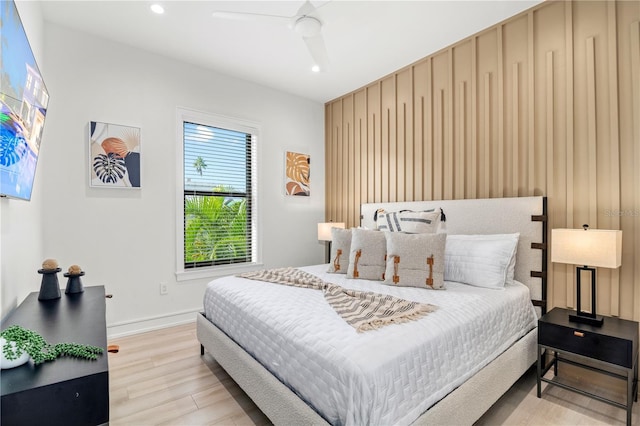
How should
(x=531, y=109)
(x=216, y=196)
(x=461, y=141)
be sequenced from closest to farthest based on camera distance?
(x=531, y=109) < (x=461, y=141) < (x=216, y=196)

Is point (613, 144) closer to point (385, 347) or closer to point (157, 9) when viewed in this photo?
point (385, 347)

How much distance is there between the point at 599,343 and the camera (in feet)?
6.00

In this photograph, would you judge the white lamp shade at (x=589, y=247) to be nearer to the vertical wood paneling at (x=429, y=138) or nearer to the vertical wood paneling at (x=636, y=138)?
the vertical wood paneling at (x=636, y=138)

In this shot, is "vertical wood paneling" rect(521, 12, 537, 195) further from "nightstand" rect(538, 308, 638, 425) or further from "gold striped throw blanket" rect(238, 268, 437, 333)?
"gold striped throw blanket" rect(238, 268, 437, 333)

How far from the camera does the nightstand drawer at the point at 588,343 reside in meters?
1.74

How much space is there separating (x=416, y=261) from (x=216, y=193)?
2.50 metres

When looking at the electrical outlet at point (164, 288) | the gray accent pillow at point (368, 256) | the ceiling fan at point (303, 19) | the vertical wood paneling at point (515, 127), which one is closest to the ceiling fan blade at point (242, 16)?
the ceiling fan at point (303, 19)

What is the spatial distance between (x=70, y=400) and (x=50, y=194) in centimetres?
255

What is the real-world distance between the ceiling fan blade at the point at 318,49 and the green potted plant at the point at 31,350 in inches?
89.4

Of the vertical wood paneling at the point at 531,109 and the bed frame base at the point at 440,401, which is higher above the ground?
the vertical wood paneling at the point at 531,109

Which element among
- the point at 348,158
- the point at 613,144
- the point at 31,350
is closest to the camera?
the point at 31,350

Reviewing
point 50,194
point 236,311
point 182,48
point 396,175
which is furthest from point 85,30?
point 396,175

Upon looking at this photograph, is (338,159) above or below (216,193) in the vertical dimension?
above

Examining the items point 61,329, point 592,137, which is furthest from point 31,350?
point 592,137
